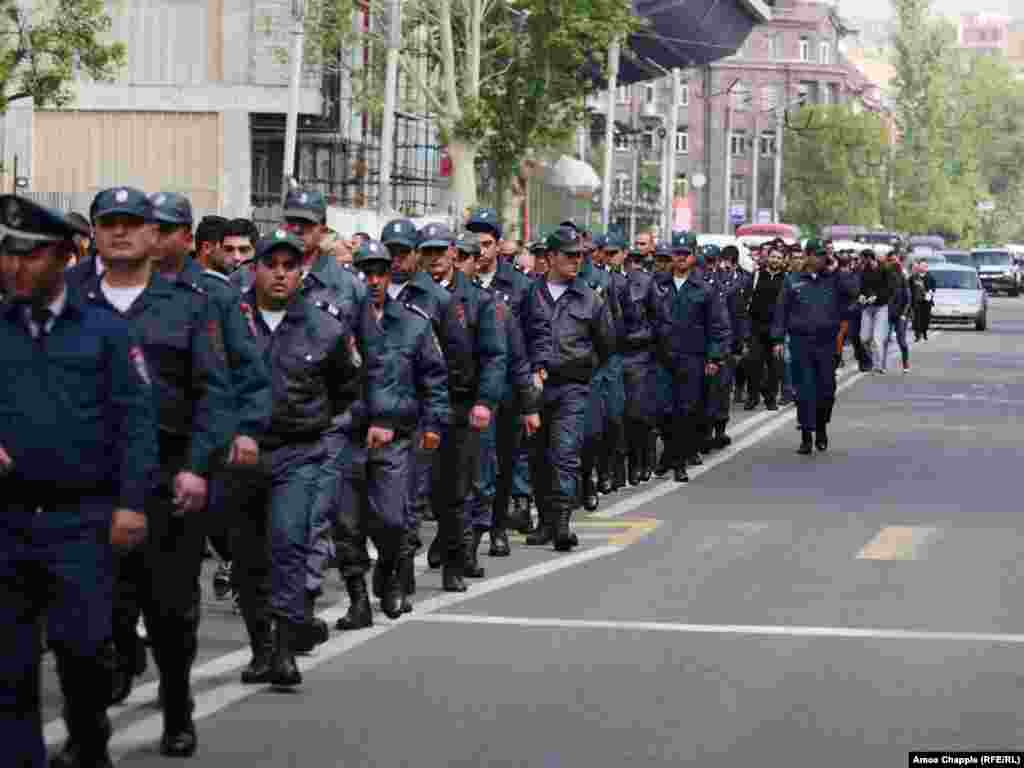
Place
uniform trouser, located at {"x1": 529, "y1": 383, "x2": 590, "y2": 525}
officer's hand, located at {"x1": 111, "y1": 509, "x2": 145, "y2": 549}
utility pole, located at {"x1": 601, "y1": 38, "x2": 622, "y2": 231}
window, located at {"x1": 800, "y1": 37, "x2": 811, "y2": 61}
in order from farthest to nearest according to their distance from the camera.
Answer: window, located at {"x1": 800, "y1": 37, "x2": 811, "y2": 61} < utility pole, located at {"x1": 601, "y1": 38, "x2": 622, "y2": 231} < uniform trouser, located at {"x1": 529, "y1": 383, "x2": 590, "y2": 525} < officer's hand, located at {"x1": 111, "y1": 509, "x2": 145, "y2": 549}

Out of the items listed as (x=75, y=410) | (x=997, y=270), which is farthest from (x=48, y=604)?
(x=997, y=270)

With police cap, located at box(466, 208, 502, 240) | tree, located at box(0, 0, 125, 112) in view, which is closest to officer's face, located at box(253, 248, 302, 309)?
police cap, located at box(466, 208, 502, 240)

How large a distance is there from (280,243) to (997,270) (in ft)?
321

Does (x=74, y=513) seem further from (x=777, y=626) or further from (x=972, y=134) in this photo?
(x=972, y=134)

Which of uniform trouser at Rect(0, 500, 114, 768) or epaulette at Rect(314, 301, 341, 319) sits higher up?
epaulette at Rect(314, 301, 341, 319)

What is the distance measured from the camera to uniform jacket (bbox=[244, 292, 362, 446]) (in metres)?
10.7

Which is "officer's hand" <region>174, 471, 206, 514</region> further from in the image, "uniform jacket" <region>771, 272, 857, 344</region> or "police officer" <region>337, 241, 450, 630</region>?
"uniform jacket" <region>771, 272, 857, 344</region>

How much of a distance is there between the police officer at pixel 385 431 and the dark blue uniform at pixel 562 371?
288 centimetres

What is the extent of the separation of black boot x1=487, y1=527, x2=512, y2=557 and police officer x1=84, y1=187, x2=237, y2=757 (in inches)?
263

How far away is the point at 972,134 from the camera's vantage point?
174m

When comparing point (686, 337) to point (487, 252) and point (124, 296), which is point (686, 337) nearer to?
point (487, 252)

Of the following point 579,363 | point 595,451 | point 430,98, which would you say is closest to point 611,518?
point 595,451

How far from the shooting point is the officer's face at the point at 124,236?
333 inches

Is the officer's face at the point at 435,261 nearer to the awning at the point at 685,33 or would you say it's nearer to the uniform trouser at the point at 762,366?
the uniform trouser at the point at 762,366
